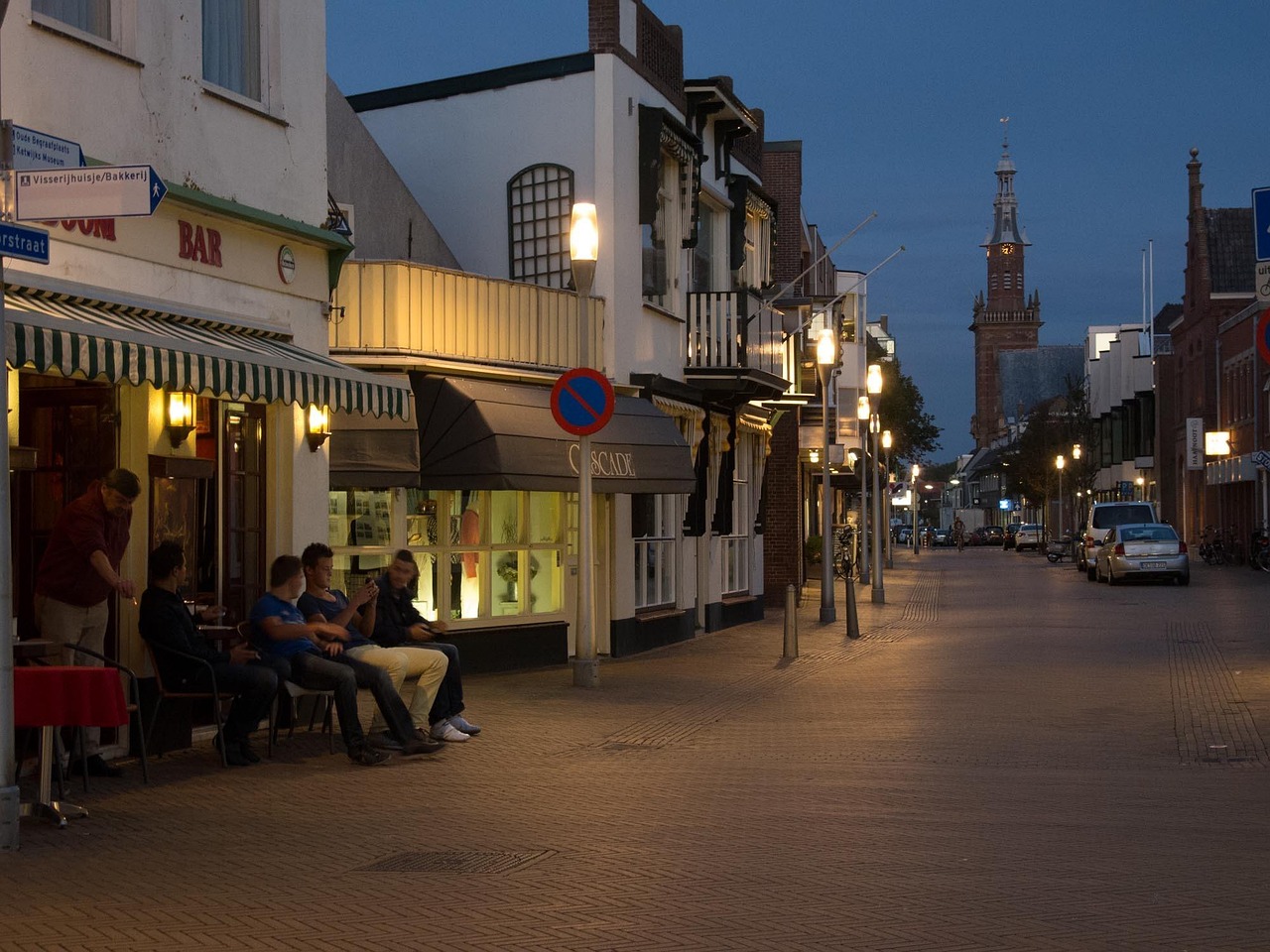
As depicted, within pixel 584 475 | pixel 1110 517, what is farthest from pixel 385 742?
pixel 1110 517

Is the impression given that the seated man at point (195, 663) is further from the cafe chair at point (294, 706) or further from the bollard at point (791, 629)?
the bollard at point (791, 629)

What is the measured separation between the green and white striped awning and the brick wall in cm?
2369

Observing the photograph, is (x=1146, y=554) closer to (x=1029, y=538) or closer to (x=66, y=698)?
(x=66, y=698)

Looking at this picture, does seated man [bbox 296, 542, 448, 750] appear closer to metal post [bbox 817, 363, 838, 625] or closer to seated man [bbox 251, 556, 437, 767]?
seated man [bbox 251, 556, 437, 767]

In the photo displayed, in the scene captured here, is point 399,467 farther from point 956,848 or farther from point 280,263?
point 956,848

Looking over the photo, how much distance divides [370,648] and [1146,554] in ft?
106

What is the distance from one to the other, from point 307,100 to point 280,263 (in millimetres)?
1460

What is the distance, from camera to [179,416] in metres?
12.9

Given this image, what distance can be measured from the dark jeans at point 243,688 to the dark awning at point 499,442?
6240mm

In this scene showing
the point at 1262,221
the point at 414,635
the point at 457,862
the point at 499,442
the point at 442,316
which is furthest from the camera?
the point at 442,316

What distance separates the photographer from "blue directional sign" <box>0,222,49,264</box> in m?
8.52

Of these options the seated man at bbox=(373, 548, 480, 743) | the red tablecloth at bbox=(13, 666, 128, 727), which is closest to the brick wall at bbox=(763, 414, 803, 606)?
the seated man at bbox=(373, 548, 480, 743)

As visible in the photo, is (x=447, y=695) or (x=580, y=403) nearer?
(x=447, y=695)

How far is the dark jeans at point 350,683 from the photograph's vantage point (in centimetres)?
1220
